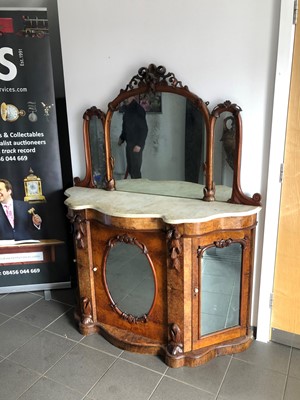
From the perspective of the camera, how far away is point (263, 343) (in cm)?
219

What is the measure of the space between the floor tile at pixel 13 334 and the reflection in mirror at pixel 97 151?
1088 mm

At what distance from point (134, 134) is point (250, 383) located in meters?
1.60

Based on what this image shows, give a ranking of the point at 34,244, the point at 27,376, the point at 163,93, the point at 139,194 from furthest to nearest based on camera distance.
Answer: the point at 34,244 < the point at 139,194 < the point at 163,93 < the point at 27,376

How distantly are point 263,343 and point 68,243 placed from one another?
5.27 ft

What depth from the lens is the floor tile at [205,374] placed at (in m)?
1.88

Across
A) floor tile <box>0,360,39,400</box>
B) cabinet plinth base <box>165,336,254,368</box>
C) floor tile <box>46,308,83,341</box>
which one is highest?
cabinet plinth base <box>165,336,254,368</box>

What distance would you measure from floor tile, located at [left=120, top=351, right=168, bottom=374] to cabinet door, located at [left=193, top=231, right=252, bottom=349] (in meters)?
0.23

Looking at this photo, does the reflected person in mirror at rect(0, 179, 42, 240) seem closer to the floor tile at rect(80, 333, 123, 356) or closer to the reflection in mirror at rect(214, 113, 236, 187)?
the floor tile at rect(80, 333, 123, 356)

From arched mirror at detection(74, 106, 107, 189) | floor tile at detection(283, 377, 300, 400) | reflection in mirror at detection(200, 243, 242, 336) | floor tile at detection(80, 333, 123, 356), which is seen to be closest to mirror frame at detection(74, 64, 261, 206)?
arched mirror at detection(74, 106, 107, 189)

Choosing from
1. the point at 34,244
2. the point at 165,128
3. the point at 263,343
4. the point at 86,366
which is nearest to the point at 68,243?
the point at 34,244

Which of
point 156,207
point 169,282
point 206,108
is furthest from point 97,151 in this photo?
point 169,282

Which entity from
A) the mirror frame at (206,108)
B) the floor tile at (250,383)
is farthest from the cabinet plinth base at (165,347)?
the mirror frame at (206,108)

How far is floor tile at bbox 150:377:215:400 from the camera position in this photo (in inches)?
71.0

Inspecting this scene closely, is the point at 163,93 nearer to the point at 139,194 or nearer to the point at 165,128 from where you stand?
the point at 165,128
